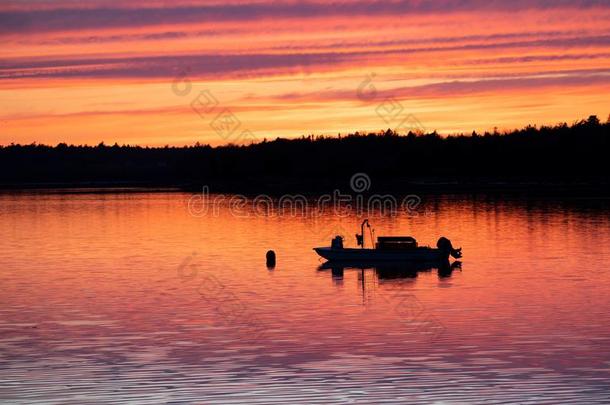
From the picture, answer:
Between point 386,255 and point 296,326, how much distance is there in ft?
89.5

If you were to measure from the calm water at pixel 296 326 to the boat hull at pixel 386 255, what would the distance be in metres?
1.83

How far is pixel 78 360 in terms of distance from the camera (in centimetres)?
3128

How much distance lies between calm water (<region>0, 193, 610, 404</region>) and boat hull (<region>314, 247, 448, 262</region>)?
183 centimetres

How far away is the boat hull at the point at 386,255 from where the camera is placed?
6438 cm

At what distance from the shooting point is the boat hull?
211 feet

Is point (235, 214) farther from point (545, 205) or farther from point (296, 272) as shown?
point (296, 272)

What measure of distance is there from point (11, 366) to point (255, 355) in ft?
26.1
